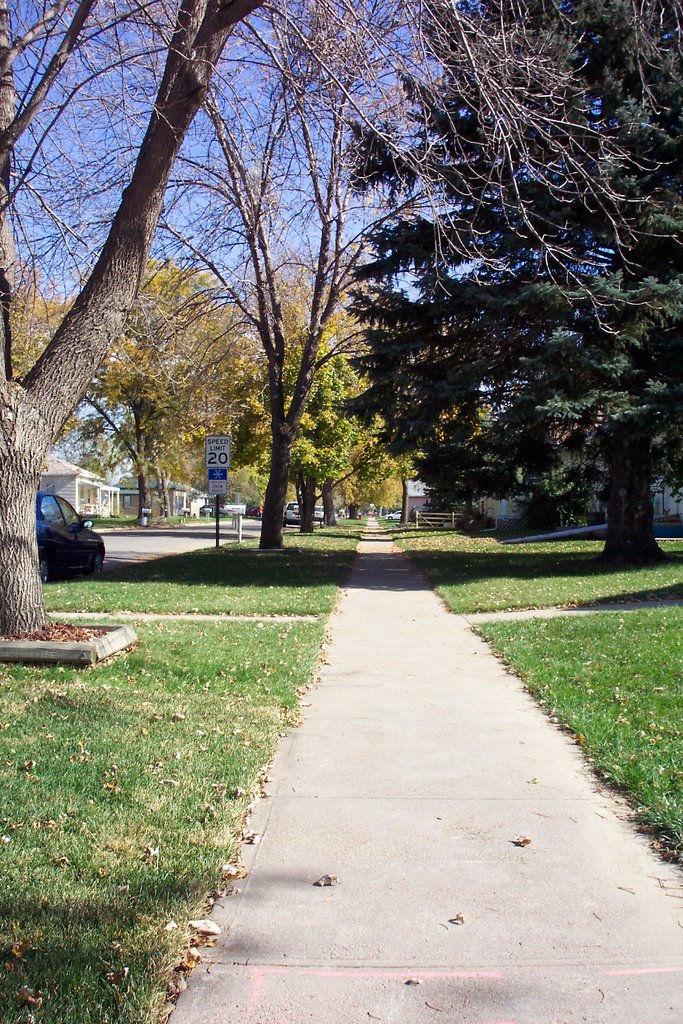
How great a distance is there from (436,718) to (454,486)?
53.6 feet

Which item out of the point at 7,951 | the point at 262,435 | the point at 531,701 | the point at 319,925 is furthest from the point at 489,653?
the point at 262,435

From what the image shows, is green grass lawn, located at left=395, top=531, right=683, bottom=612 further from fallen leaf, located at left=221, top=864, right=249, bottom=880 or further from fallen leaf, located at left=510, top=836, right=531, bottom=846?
fallen leaf, located at left=221, top=864, right=249, bottom=880

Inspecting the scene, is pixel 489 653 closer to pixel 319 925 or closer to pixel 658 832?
pixel 658 832

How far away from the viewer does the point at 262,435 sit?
3800 centimetres

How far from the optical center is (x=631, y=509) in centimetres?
1936

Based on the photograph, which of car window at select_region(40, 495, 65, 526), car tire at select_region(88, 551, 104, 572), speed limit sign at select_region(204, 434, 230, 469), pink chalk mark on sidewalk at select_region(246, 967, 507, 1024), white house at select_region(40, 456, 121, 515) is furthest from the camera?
white house at select_region(40, 456, 121, 515)

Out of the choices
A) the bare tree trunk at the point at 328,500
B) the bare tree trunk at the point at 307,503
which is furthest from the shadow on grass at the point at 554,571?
the bare tree trunk at the point at 328,500

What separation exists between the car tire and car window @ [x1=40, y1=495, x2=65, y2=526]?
1.27 meters

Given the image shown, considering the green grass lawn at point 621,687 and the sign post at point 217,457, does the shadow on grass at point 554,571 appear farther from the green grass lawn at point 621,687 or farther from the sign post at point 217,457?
the sign post at point 217,457

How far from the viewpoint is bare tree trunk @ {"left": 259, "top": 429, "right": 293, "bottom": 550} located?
81.3ft

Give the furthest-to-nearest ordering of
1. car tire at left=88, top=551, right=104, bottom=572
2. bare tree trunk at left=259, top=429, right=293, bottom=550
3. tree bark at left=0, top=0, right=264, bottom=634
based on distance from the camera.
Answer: bare tree trunk at left=259, top=429, right=293, bottom=550 < car tire at left=88, top=551, right=104, bottom=572 < tree bark at left=0, top=0, right=264, bottom=634

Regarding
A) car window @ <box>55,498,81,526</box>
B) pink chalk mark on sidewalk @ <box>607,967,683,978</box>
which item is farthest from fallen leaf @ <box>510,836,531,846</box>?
car window @ <box>55,498,81,526</box>

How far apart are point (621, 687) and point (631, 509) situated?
12494mm

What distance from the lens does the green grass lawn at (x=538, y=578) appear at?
13.8 meters
